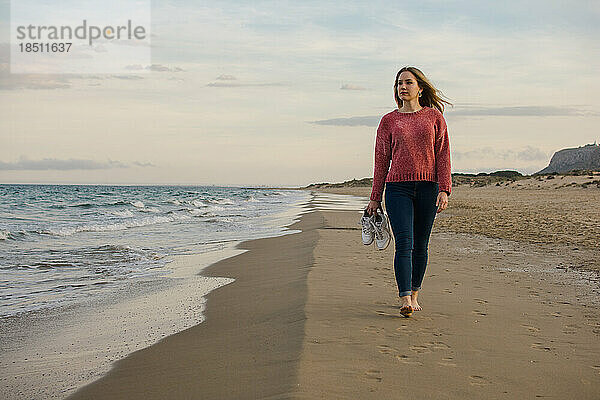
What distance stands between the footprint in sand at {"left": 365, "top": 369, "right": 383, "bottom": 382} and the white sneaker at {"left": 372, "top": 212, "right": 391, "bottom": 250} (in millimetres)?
1558

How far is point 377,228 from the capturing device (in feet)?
15.3

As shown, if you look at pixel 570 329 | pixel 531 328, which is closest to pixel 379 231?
pixel 531 328

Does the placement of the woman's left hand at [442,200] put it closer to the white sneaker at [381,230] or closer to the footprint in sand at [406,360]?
the white sneaker at [381,230]

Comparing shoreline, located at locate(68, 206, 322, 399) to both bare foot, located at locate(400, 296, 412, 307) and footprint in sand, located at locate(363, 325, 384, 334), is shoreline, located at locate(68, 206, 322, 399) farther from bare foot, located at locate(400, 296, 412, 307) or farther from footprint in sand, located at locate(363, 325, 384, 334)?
bare foot, located at locate(400, 296, 412, 307)

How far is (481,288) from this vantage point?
235 inches

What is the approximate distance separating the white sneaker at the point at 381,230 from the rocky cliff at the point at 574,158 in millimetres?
115331

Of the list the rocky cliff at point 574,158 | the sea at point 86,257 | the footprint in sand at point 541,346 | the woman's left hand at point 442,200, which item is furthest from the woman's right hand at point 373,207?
the rocky cliff at point 574,158

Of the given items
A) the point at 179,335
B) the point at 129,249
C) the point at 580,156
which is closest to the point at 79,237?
the point at 129,249

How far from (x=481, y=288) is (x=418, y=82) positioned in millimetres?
2612

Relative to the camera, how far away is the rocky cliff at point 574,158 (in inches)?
4400

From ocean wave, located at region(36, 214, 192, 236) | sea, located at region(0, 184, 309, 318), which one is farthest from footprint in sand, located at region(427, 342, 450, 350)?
ocean wave, located at region(36, 214, 192, 236)

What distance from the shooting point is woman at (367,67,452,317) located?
14.4 ft

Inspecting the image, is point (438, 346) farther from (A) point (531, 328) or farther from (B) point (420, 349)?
(A) point (531, 328)

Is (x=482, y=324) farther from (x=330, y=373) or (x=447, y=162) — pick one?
(x=330, y=373)
